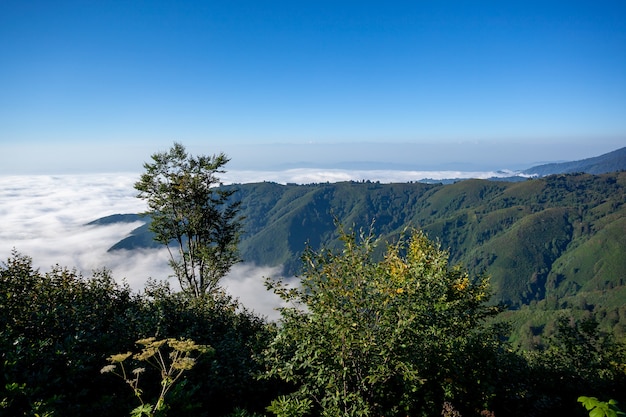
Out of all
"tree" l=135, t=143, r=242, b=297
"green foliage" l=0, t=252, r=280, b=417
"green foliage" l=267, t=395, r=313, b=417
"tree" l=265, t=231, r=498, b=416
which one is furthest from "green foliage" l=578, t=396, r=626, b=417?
"tree" l=135, t=143, r=242, b=297

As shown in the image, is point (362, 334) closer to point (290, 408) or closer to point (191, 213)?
point (290, 408)

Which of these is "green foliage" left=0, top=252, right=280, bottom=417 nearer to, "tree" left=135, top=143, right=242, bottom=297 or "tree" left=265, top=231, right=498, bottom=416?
"tree" left=265, top=231, right=498, bottom=416

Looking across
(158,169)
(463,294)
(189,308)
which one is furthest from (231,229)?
Answer: (463,294)

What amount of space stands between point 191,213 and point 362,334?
24956 millimetres

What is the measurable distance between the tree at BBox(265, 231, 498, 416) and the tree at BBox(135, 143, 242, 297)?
21.4 m

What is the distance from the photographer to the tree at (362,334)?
8500mm

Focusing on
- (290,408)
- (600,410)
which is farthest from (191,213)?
(600,410)

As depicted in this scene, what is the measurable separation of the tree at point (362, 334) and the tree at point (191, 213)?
21394 mm

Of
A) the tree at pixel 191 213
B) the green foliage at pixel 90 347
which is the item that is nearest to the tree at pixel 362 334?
the green foliage at pixel 90 347

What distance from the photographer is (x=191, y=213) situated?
98.9 ft

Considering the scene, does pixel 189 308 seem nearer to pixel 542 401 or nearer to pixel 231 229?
pixel 542 401

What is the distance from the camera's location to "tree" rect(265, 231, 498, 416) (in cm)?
850

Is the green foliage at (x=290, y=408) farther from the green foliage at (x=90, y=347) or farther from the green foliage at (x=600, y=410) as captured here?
the green foliage at (x=600, y=410)

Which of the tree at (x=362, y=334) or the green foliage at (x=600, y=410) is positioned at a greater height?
the green foliage at (x=600, y=410)
